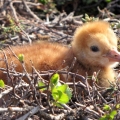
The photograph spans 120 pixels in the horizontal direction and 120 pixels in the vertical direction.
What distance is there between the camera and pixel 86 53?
13.4 feet

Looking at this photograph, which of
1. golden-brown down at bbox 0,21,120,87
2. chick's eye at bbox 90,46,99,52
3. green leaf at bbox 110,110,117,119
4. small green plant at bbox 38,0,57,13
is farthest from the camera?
small green plant at bbox 38,0,57,13

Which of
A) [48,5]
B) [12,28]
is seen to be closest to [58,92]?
[12,28]

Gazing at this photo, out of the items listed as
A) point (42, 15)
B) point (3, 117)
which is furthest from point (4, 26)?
point (3, 117)

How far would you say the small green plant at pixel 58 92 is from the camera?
3.01 m

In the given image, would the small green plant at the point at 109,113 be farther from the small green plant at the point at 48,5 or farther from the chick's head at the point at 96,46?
the small green plant at the point at 48,5

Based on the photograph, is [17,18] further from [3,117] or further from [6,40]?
[3,117]

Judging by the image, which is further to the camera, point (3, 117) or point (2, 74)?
point (2, 74)

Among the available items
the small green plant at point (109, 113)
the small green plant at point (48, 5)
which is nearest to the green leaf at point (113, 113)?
the small green plant at point (109, 113)

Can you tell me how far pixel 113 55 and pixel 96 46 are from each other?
165 mm

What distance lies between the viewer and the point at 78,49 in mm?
4062

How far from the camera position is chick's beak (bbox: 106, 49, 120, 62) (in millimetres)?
3998

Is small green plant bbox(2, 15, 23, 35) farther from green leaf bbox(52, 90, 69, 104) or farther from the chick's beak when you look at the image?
green leaf bbox(52, 90, 69, 104)

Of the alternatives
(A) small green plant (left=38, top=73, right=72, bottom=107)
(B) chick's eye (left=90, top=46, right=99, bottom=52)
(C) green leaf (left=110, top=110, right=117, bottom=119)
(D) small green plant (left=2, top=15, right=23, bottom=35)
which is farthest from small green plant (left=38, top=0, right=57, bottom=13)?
(C) green leaf (left=110, top=110, right=117, bottom=119)

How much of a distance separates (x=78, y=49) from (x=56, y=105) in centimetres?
109
